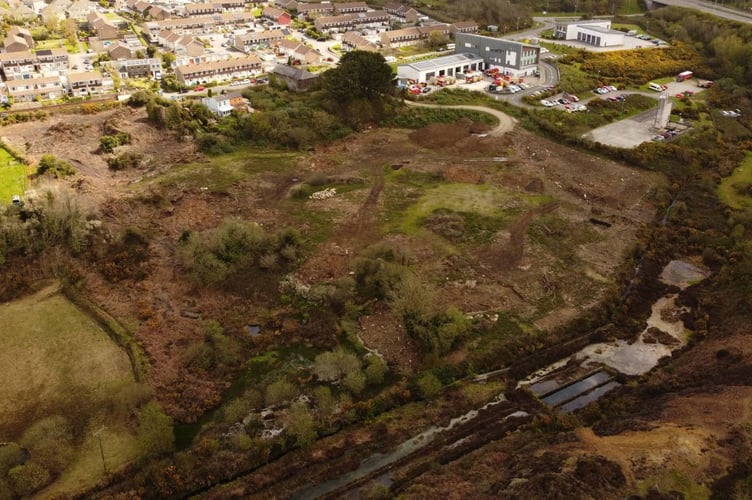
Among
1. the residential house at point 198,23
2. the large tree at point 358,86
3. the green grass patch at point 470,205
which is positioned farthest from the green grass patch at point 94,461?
the residential house at point 198,23

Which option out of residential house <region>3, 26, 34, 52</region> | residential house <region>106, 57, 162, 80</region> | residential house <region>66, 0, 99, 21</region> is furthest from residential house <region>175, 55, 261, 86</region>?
residential house <region>66, 0, 99, 21</region>

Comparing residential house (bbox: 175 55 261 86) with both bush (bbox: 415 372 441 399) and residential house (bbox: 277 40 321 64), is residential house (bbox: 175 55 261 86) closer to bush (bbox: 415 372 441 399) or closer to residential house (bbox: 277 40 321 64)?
residential house (bbox: 277 40 321 64)

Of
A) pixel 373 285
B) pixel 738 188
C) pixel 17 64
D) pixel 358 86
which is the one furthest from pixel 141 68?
pixel 738 188

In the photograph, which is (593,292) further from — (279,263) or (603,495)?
(279,263)

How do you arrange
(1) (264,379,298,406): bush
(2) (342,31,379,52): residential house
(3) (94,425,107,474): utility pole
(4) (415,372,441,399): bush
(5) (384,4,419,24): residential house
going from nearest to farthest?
(3) (94,425,107,474): utility pole, (1) (264,379,298,406): bush, (4) (415,372,441,399): bush, (2) (342,31,379,52): residential house, (5) (384,4,419,24): residential house

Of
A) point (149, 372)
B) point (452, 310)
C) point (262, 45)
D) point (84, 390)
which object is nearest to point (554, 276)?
point (452, 310)

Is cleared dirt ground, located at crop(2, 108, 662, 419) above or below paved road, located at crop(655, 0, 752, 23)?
below

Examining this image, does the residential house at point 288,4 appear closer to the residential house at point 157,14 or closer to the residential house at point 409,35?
the residential house at point 157,14
